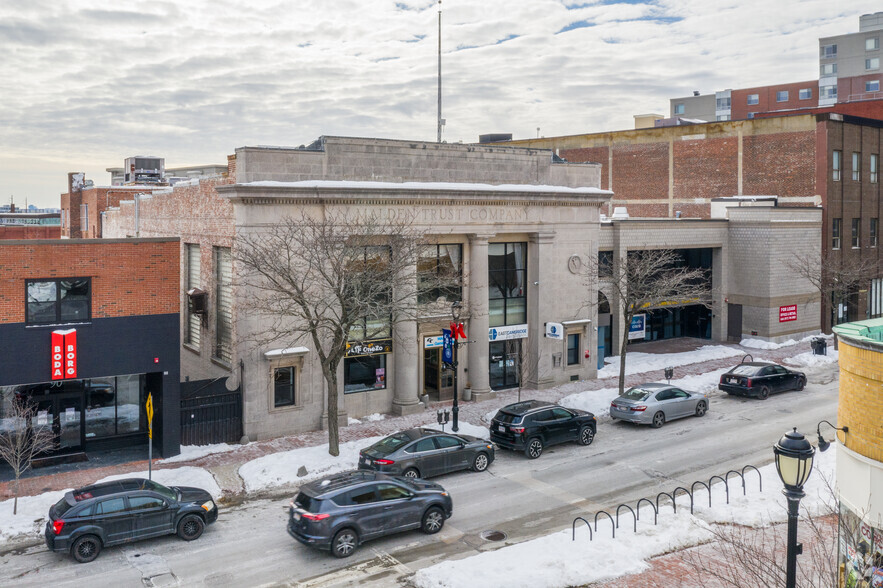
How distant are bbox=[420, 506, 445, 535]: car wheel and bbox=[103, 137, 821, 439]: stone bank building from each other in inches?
334

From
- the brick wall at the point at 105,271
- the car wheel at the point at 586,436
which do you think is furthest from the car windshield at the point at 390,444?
the brick wall at the point at 105,271

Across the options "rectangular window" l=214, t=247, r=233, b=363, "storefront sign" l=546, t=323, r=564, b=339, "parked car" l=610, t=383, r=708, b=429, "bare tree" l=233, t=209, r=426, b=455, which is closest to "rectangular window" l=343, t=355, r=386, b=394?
"bare tree" l=233, t=209, r=426, b=455

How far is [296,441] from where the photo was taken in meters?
26.2

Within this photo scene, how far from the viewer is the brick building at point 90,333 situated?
22391 millimetres

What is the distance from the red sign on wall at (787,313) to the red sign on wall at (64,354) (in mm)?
38680

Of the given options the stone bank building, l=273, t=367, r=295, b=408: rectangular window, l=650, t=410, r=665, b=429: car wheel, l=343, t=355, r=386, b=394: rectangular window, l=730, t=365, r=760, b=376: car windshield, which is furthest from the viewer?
l=730, t=365, r=760, b=376: car windshield

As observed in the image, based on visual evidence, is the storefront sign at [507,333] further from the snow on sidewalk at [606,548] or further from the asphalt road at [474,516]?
the snow on sidewalk at [606,548]

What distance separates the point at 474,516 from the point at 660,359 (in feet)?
78.8

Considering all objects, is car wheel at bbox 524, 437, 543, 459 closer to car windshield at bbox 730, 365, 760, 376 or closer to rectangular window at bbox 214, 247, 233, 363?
rectangular window at bbox 214, 247, 233, 363

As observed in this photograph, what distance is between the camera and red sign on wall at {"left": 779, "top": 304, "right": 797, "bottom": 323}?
149 feet

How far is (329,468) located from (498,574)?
29.6 feet

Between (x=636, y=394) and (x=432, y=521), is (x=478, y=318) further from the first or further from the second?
(x=432, y=521)

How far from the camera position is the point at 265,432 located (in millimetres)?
26531

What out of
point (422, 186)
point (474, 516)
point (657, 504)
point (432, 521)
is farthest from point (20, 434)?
point (657, 504)
